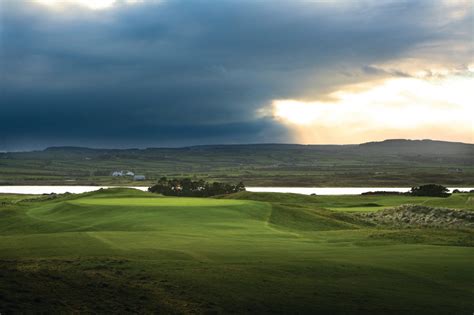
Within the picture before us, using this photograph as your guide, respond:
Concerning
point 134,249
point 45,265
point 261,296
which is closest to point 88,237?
point 134,249

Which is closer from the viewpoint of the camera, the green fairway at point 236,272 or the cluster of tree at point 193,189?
the green fairway at point 236,272

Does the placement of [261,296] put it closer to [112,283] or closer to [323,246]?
[112,283]

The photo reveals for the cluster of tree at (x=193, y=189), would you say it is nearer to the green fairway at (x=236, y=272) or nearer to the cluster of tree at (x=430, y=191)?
the cluster of tree at (x=430, y=191)

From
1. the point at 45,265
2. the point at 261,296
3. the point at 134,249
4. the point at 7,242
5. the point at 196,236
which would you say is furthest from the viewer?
the point at 196,236

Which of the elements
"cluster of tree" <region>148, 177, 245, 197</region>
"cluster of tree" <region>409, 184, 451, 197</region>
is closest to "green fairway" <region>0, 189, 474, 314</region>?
"cluster of tree" <region>148, 177, 245, 197</region>

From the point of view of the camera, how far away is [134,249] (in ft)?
104

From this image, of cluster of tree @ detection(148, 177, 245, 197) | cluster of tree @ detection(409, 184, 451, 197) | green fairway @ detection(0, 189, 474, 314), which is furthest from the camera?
cluster of tree @ detection(409, 184, 451, 197)

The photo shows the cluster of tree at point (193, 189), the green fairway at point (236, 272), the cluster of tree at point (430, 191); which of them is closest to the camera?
the green fairway at point (236, 272)

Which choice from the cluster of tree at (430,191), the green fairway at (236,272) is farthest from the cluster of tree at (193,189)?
the green fairway at (236,272)

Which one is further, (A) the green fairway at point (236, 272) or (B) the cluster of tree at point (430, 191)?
(B) the cluster of tree at point (430, 191)

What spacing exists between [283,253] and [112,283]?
38.0 feet

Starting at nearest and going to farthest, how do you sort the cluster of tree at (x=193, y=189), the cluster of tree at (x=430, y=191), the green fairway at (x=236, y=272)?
the green fairway at (x=236, y=272), the cluster of tree at (x=193, y=189), the cluster of tree at (x=430, y=191)

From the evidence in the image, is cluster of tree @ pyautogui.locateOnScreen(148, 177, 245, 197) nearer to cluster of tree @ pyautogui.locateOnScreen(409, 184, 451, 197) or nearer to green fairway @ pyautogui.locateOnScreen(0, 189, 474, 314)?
cluster of tree @ pyautogui.locateOnScreen(409, 184, 451, 197)

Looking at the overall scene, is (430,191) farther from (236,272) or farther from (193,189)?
(236,272)
